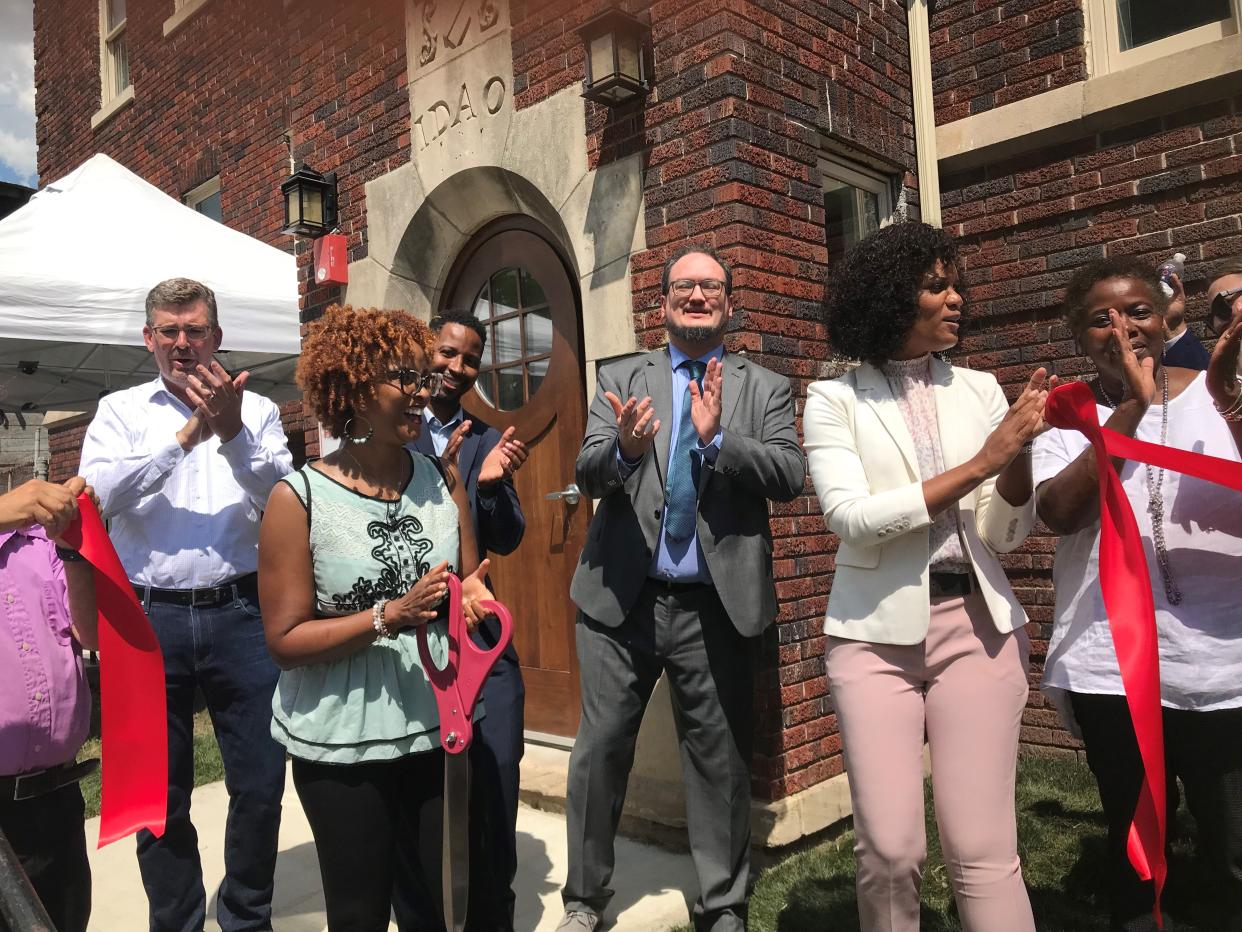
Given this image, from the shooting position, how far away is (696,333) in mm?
3104

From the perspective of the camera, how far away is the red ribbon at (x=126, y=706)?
2.29m

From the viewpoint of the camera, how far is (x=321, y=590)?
2.14 meters

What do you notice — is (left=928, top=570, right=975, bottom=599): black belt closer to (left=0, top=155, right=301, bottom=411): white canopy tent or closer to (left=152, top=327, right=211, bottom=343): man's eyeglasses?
(left=152, top=327, right=211, bottom=343): man's eyeglasses

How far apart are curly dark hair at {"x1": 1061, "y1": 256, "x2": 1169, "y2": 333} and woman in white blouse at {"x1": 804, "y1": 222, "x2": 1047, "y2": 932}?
1.04 ft

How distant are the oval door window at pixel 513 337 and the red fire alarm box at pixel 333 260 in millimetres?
938

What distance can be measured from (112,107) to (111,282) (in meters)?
4.48

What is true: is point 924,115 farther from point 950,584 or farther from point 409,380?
point 409,380

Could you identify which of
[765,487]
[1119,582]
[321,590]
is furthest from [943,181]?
[321,590]

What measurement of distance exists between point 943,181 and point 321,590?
4146 mm

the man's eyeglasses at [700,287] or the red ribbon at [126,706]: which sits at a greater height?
the man's eyeglasses at [700,287]

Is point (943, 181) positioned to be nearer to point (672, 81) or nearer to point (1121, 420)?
point (672, 81)

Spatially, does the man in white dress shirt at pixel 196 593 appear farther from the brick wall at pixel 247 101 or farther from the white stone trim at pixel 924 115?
the white stone trim at pixel 924 115

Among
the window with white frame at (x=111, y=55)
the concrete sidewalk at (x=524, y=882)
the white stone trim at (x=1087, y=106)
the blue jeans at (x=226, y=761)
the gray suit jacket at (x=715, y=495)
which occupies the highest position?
the window with white frame at (x=111, y=55)

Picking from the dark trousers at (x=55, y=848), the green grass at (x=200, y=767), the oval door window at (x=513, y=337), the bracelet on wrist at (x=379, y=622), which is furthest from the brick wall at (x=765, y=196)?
the green grass at (x=200, y=767)
